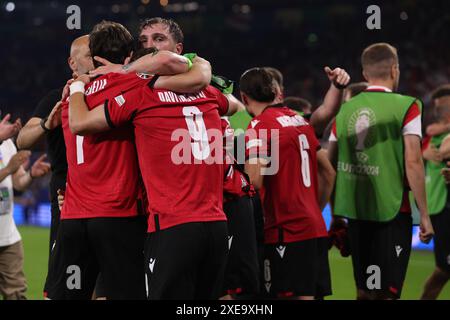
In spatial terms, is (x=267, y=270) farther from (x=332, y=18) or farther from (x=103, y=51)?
(x=332, y=18)

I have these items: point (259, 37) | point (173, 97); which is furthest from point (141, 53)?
point (259, 37)

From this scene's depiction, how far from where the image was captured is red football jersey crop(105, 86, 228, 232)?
4109 mm

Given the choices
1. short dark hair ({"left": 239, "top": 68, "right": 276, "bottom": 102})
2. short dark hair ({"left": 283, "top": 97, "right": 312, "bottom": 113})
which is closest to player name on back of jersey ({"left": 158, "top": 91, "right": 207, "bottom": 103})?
short dark hair ({"left": 239, "top": 68, "right": 276, "bottom": 102})

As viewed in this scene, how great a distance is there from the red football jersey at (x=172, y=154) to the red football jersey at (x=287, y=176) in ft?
4.86

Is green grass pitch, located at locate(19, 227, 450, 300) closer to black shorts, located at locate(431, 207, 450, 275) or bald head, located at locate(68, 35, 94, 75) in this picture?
black shorts, located at locate(431, 207, 450, 275)

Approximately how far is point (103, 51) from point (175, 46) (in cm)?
84

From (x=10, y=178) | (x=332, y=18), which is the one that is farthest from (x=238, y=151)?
(x=332, y=18)

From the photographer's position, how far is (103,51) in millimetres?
4535

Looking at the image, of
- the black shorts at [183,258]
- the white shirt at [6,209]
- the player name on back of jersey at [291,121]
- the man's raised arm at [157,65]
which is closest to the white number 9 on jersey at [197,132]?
the man's raised arm at [157,65]

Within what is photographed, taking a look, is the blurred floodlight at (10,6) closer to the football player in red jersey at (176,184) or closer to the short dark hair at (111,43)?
the short dark hair at (111,43)

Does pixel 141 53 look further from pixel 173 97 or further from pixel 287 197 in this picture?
pixel 287 197

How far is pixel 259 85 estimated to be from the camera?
5.92 metres

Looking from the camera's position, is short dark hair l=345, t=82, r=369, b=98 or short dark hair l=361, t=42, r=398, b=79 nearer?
short dark hair l=361, t=42, r=398, b=79

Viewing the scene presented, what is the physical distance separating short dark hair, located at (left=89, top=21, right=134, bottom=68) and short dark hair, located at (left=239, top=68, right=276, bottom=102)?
154 cm
